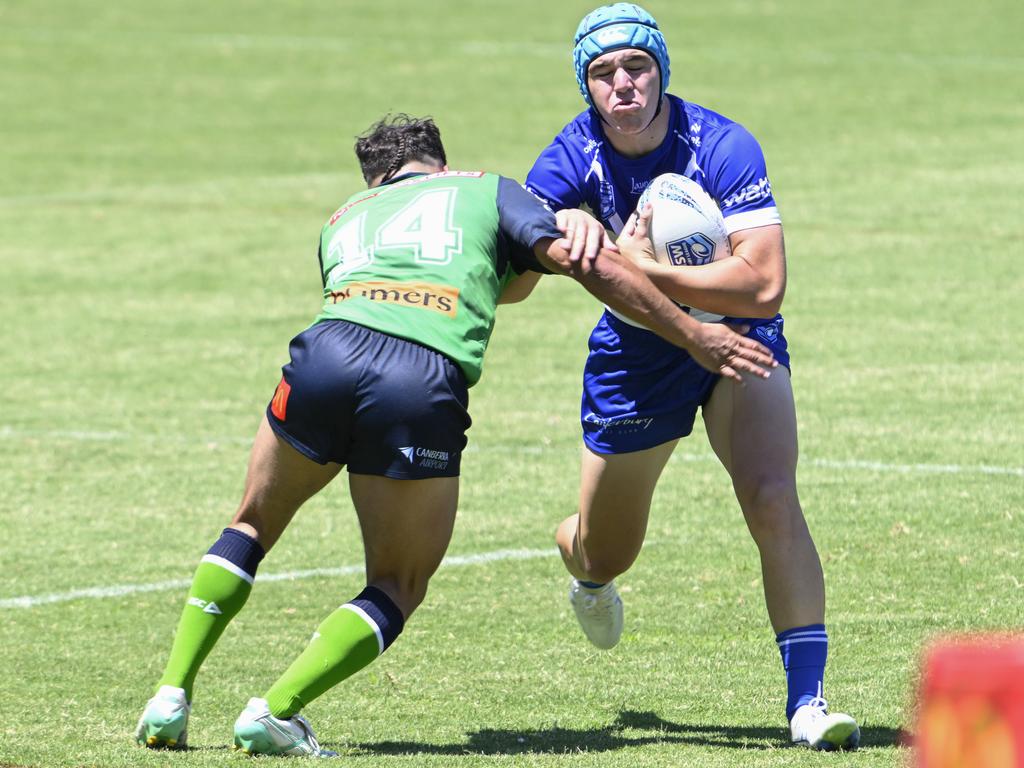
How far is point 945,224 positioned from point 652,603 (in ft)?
33.9

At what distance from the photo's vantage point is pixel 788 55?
89.4 ft

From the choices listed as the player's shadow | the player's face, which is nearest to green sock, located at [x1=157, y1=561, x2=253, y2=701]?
the player's shadow

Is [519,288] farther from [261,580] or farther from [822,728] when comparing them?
[261,580]

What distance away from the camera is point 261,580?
7805 millimetres

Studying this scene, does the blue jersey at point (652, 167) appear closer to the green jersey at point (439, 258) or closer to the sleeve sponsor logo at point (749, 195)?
the sleeve sponsor logo at point (749, 195)

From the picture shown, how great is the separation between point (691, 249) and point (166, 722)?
2.19m

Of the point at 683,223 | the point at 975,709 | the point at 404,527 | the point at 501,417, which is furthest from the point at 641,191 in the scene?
the point at 501,417

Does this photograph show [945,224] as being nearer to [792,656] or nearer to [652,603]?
[652,603]

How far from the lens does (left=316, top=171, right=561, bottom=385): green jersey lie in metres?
5.10

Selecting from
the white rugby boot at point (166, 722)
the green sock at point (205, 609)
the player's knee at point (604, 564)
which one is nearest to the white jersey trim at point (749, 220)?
the player's knee at point (604, 564)

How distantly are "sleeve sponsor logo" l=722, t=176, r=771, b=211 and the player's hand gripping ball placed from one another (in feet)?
0.17

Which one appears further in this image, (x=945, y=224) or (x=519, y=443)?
(x=945, y=224)

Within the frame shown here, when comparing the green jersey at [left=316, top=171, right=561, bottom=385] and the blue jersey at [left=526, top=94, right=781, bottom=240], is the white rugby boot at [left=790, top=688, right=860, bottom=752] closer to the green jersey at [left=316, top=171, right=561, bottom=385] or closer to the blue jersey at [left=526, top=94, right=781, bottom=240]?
the green jersey at [left=316, top=171, right=561, bottom=385]

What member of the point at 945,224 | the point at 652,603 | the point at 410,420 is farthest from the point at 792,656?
the point at 945,224
